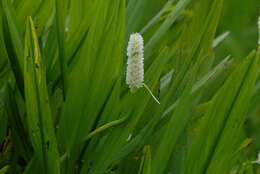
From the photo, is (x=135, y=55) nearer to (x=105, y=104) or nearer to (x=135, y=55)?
(x=135, y=55)

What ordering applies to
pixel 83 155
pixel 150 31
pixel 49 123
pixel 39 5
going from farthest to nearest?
1. pixel 150 31
2. pixel 39 5
3. pixel 83 155
4. pixel 49 123

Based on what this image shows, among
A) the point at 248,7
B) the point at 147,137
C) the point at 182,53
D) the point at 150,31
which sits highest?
the point at 248,7

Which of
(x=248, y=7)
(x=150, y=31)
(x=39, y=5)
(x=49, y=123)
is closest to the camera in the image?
(x=49, y=123)

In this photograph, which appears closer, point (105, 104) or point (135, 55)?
point (135, 55)

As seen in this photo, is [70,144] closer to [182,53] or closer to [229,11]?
[182,53]

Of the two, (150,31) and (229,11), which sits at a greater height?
(229,11)

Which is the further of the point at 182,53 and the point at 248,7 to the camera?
the point at 248,7

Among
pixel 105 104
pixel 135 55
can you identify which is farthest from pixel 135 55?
pixel 105 104

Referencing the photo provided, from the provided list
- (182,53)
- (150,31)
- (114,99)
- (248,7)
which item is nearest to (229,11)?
(248,7)
